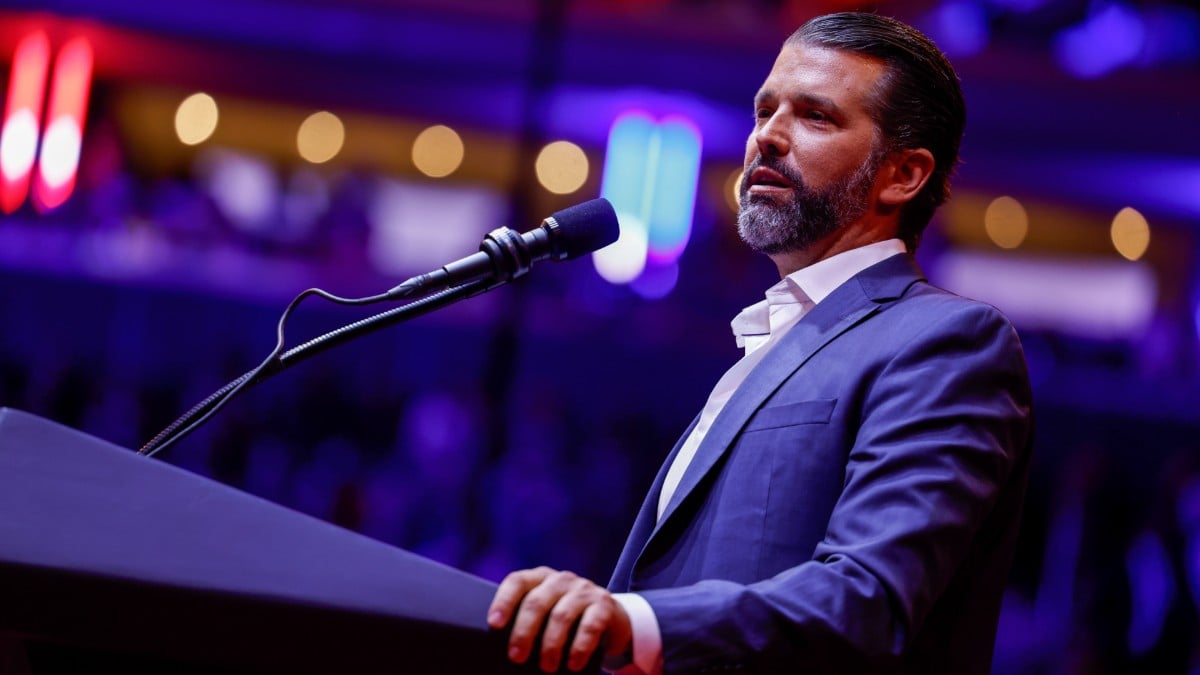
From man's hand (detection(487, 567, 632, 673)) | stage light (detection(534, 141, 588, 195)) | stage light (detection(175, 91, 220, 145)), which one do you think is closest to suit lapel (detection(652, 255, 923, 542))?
man's hand (detection(487, 567, 632, 673))

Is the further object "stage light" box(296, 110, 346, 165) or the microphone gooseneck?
"stage light" box(296, 110, 346, 165)

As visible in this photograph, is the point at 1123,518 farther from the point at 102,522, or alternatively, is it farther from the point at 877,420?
the point at 102,522

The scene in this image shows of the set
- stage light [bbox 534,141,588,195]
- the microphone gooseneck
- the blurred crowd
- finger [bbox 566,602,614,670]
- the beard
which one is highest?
stage light [bbox 534,141,588,195]

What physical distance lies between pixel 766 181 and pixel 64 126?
717cm

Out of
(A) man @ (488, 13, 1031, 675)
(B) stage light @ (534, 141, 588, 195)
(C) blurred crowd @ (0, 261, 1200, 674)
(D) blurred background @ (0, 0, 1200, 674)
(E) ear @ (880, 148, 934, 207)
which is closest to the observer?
(A) man @ (488, 13, 1031, 675)

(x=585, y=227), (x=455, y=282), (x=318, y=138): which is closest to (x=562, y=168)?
(x=318, y=138)

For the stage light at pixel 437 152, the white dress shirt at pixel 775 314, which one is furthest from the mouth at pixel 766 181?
the stage light at pixel 437 152

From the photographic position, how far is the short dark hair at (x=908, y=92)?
1578 mm

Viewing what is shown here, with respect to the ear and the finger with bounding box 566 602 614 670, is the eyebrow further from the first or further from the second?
the finger with bounding box 566 602 614 670

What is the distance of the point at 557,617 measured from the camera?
0.89m

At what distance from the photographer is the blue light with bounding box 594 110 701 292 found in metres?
7.53

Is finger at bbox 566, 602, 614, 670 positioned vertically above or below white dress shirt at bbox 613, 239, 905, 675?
below

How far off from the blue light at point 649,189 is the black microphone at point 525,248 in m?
5.91

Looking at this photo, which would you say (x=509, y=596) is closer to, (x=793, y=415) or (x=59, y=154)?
(x=793, y=415)
